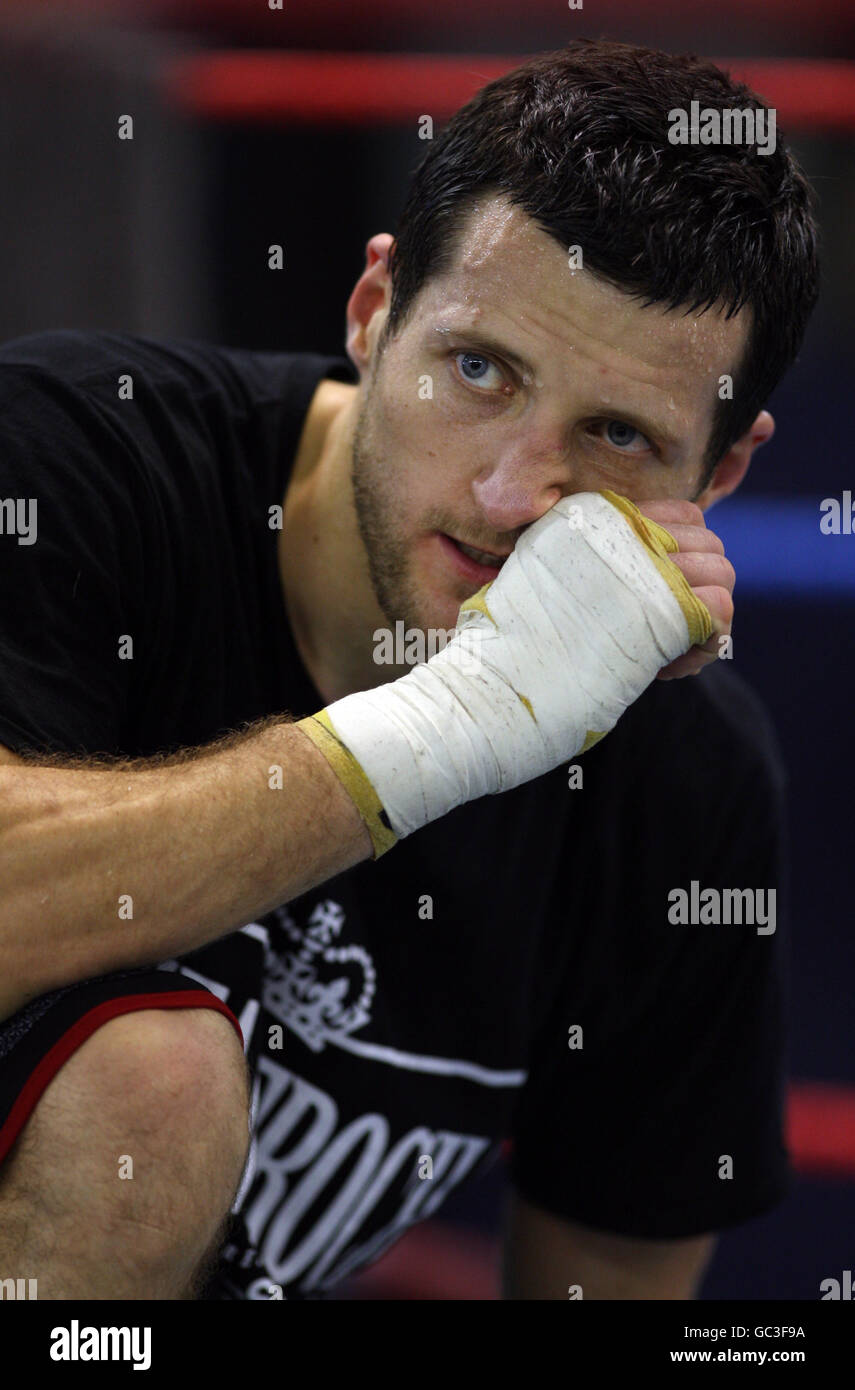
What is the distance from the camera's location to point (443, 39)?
5.74 ft

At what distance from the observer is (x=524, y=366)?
964 millimetres

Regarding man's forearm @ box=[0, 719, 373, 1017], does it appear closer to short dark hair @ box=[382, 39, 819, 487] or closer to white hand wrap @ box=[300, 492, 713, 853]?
white hand wrap @ box=[300, 492, 713, 853]

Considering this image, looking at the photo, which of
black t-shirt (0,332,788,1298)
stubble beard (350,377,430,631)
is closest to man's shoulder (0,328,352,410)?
black t-shirt (0,332,788,1298)

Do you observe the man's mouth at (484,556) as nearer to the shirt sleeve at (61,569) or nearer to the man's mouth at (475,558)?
the man's mouth at (475,558)

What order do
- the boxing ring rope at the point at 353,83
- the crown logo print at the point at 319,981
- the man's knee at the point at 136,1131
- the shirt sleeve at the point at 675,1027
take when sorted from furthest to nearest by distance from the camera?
the boxing ring rope at the point at 353,83 → the shirt sleeve at the point at 675,1027 → the crown logo print at the point at 319,981 → the man's knee at the point at 136,1131

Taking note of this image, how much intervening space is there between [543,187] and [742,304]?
0.16 m

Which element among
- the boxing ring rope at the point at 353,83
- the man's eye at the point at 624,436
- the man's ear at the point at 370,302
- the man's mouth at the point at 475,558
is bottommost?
the man's mouth at the point at 475,558

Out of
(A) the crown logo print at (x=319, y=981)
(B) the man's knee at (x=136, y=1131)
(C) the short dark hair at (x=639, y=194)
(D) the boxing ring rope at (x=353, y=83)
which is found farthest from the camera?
(D) the boxing ring rope at (x=353, y=83)

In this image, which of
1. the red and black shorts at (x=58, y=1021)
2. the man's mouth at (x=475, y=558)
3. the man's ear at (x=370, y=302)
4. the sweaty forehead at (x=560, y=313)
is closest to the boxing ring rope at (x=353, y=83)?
the man's ear at (x=370, y=302)

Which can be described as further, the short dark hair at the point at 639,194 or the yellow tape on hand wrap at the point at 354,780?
the short dark hair at the point at 639,194

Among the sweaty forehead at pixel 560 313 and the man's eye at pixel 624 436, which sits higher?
the sweaty forehead at pixel 560 313

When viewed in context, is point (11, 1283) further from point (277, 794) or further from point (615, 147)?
point (615, 147)

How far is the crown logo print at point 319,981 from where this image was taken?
1121 millimetres
